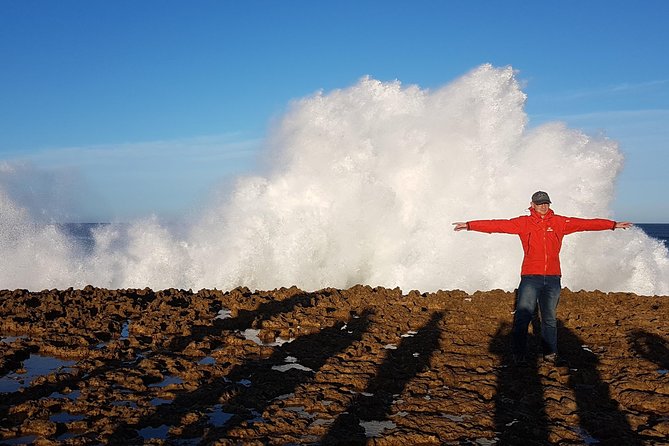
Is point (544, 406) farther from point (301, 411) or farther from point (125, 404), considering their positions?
point (125, 404)

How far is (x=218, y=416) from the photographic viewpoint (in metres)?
4.91

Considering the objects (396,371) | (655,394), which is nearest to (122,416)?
(396,371)

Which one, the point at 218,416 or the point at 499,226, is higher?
the point at 499,226

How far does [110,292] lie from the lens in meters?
12.3

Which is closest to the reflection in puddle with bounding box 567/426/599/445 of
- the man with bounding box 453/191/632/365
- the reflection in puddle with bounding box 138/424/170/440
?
the man with bounding box 453/191/632/365

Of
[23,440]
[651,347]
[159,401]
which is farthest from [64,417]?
[651,347]

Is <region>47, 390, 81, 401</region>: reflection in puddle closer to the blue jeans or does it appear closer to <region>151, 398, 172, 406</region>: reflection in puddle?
<region>151, 398, 172, 406</region>: reflection in puddle

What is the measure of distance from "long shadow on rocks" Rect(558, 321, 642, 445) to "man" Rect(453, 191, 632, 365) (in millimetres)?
445

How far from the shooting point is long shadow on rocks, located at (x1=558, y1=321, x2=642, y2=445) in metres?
4.50

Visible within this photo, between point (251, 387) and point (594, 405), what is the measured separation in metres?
3.14

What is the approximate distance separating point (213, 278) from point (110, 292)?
4585 mm

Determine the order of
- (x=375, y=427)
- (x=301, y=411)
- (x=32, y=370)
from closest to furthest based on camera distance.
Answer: (x=375, y=427)
(x=301, y=411)
(x=32, y=370)

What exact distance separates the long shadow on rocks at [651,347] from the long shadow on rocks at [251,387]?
3563 mm

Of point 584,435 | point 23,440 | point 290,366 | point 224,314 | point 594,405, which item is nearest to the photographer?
point 23,440
